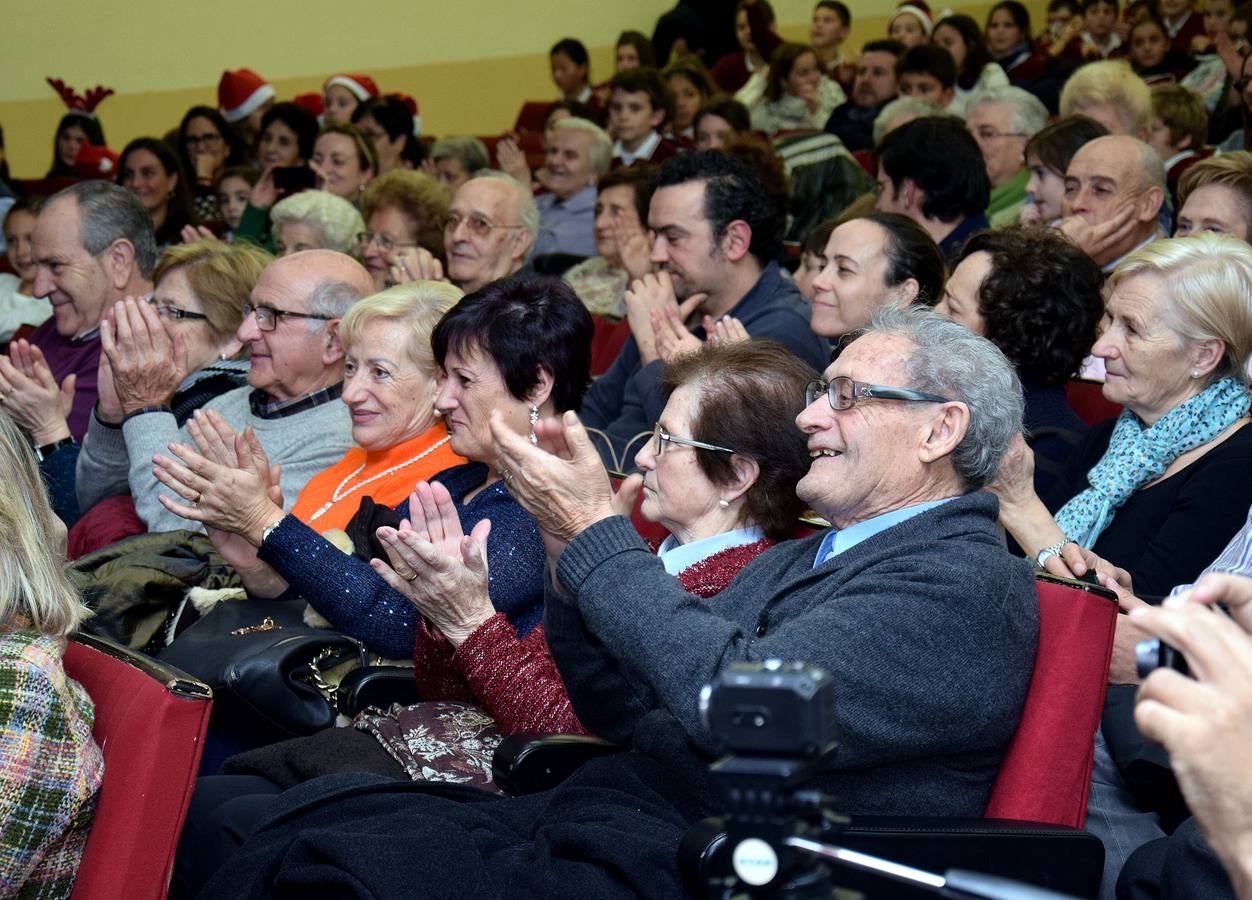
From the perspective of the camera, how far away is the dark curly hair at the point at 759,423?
84.6 inches

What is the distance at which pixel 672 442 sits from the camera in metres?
2.18

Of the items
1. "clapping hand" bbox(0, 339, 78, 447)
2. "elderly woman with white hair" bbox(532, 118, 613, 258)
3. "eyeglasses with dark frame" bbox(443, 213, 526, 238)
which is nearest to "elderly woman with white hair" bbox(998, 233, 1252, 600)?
A: "clapping hand" bbox(0, 339, 78, 447)

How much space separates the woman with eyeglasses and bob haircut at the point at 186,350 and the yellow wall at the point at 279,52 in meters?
5.52

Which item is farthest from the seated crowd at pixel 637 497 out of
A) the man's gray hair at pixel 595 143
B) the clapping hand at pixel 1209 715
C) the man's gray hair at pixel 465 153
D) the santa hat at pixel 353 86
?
the santa hat at pixel 353 86

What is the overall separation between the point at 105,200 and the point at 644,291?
58.8 inches

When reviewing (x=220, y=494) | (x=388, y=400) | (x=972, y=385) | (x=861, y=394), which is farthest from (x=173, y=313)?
(x=972, y=385)

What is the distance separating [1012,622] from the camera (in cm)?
171

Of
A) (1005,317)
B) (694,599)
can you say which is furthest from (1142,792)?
(1005,317)

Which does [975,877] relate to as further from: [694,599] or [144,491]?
[144,491]

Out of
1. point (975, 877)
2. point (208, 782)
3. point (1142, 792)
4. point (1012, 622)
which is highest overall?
point (975, 877)

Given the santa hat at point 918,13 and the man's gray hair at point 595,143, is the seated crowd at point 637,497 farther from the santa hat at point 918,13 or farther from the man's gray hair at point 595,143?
the santa hat at point 918,13

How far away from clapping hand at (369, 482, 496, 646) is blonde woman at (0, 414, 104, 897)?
46cm

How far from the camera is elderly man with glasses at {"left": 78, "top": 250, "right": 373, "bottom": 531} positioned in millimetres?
3057

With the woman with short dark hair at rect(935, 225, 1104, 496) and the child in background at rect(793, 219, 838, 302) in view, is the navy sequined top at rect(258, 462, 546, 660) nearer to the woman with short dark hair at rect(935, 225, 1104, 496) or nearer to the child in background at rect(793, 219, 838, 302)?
the woman with short dark hair at rect(935, 225, 1104, 496)
